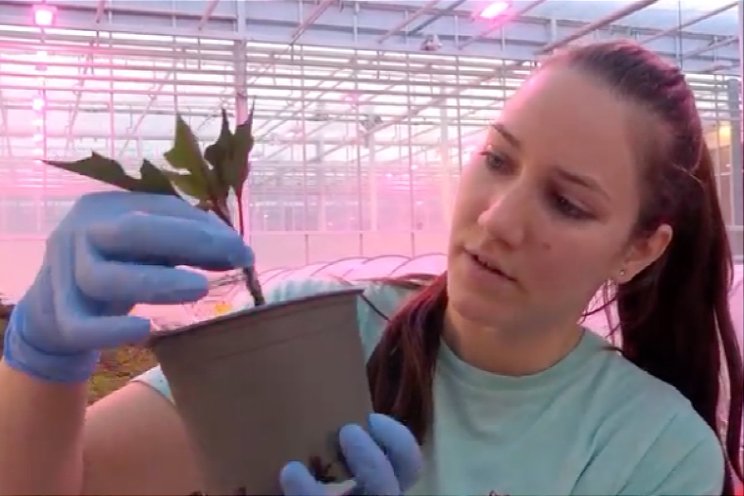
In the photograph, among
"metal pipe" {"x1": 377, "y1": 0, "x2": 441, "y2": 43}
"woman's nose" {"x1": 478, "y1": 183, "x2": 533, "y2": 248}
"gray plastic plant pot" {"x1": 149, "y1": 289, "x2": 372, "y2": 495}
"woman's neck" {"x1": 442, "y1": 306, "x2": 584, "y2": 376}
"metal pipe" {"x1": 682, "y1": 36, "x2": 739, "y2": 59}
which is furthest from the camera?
"metal pipe" {"x1": 682, "y1": 36, "x2": 739, "y2": 59}

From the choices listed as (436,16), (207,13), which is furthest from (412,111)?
(207,13)

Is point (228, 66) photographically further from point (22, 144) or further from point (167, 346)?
point (167, 346)

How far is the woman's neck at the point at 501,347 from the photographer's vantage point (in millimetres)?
941

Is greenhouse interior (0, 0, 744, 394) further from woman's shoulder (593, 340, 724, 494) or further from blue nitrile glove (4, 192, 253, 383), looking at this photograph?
woman's shoulder (593, 340, 724, 494)

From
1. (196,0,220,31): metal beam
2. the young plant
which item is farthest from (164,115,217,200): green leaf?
(196,0,220,31): metal beam

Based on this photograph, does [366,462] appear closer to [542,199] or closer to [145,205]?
[145,205]

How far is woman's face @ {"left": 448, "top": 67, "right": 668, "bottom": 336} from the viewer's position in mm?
822

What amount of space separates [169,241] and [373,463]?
0.61 feet

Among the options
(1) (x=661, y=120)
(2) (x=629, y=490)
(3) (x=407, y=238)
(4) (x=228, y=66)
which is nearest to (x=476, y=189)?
(1) (x=661, y=120)

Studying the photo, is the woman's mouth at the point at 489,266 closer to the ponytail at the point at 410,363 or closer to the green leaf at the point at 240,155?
the ponytail at the point at 410,363

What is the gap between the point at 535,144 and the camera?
828 millimetres

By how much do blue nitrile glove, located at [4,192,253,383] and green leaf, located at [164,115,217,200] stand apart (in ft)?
0.09

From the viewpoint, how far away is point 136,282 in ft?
1.70

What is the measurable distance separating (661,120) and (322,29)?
549 millimetres
